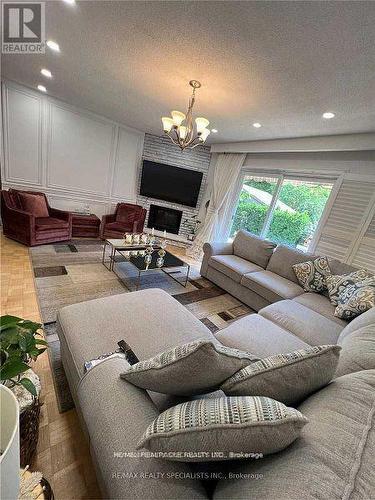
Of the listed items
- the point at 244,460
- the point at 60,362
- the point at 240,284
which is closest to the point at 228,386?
the point at 244,460

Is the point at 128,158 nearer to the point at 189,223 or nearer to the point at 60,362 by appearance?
the point at 189,223

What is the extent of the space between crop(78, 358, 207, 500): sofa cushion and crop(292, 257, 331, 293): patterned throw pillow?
2.37 metres

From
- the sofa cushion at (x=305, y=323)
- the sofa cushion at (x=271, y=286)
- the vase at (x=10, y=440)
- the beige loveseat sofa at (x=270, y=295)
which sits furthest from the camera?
the sofa cushion at (x=271, y=286)

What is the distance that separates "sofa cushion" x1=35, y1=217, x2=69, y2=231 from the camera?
11.0 feet

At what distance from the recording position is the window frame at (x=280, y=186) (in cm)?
311

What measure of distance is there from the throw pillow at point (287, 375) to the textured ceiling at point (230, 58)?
172 centimetres

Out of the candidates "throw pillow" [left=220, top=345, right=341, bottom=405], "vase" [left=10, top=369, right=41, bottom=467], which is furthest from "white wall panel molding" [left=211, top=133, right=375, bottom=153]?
"vase" [left=10, top=369, right=41, bottom=467]

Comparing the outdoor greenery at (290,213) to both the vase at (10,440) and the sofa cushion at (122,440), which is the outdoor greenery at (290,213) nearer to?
the sofa cushion at (122,440)

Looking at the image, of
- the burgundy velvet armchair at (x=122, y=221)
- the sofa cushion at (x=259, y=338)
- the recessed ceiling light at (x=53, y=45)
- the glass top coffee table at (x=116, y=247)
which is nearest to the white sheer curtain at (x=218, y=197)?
the burgundy velvet armchair at (x=122, y=221)

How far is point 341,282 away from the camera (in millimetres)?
2277

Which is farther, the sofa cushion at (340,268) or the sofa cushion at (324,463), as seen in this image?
the sofa cushion at (340,268)

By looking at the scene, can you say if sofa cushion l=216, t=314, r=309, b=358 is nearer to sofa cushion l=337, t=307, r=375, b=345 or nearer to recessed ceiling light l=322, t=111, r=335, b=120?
sofa cushion l=337, t=307, r=375, b=345

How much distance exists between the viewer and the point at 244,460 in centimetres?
64
